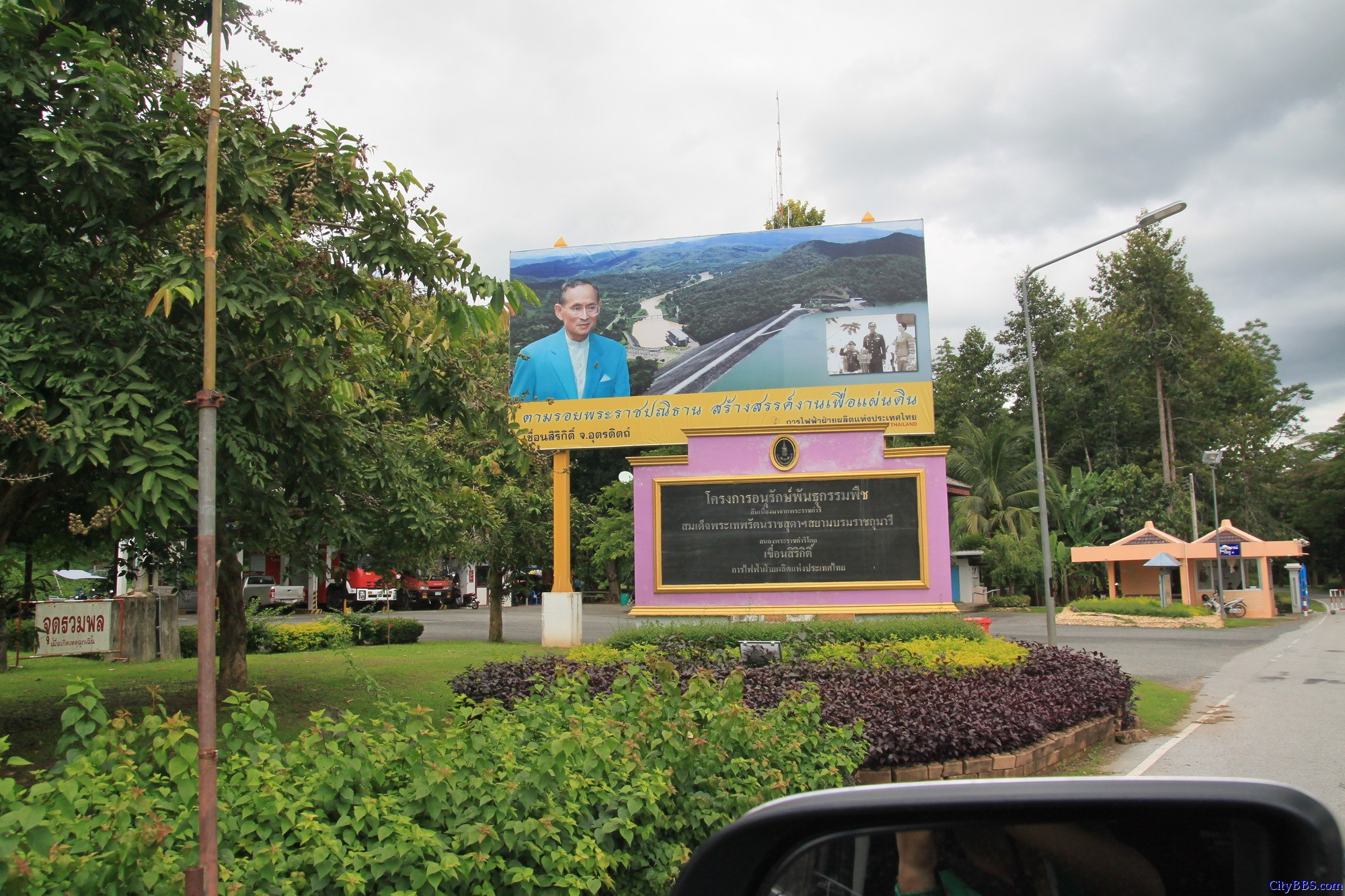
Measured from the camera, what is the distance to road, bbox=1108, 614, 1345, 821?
888 centimetres

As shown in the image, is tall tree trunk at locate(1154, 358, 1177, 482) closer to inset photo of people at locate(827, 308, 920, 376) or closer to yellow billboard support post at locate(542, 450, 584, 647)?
inset photo of people at locate(827, 308, 920, 376)

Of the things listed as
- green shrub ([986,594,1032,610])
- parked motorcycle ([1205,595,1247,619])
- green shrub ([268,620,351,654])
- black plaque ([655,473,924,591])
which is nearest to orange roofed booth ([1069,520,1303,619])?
parked motorcycle ([1205,595,1247,619])

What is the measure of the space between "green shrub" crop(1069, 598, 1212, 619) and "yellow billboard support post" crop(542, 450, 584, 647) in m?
21.0

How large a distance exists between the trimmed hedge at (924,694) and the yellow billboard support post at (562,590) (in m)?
9.10

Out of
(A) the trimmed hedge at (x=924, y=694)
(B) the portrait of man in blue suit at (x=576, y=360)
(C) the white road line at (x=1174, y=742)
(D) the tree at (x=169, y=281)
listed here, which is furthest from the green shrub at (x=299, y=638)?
(C) the white road line at (x=1174, y=742)

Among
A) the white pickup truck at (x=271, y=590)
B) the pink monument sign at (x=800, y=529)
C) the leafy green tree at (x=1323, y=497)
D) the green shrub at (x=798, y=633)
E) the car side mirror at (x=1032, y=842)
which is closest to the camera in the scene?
the car side mirror at (x=1032, y=842)

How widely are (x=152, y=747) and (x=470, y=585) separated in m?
48.3

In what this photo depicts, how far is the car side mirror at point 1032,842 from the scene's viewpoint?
1485 mm

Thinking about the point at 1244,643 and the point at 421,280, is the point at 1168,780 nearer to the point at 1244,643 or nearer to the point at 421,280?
the point at 421,280

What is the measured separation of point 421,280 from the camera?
646 cm

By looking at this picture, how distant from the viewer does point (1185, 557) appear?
3666 cm

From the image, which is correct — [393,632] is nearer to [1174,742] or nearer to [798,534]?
[798,534]

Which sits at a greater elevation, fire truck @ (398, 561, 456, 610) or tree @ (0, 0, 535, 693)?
tree @ (0, 0, 535, 693)

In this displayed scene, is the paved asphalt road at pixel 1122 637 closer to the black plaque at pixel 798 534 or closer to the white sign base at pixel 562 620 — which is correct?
the white sign base at pixel 562 620
